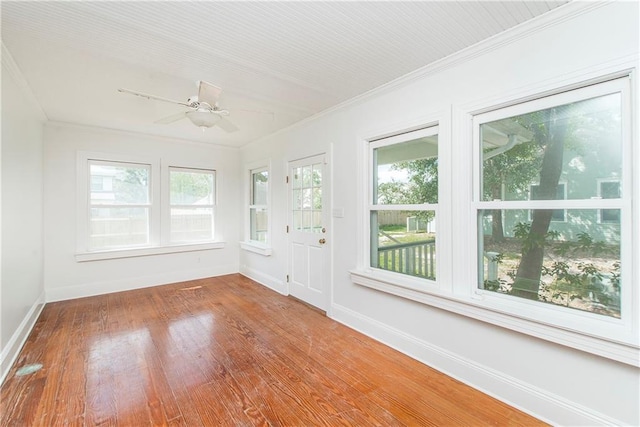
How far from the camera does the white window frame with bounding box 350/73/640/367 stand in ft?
4.89

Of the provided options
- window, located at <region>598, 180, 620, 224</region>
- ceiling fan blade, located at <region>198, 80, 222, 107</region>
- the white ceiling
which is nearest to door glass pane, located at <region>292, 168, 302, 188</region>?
the white ceiling

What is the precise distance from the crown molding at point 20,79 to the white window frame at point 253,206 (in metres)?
2.71

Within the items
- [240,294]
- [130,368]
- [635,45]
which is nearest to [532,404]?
[635,45]

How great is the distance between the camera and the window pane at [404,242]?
8.13ft

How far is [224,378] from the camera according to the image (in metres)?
2.15

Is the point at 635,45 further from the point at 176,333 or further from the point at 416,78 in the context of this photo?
the point at 176,333

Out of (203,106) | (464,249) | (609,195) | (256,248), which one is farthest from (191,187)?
(609,195)

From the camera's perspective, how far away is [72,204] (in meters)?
4.00

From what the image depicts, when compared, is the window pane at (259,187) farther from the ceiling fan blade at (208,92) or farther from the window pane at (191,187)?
the ceiling fan blade at (208,92)

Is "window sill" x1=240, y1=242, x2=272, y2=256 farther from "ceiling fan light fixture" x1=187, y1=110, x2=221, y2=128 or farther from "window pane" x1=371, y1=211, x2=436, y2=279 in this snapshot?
"ceiling fan light fixture" x1=187, y1=110, x2=221, y2=128

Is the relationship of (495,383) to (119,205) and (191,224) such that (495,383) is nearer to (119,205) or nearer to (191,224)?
(191,224)

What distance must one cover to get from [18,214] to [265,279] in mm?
2963

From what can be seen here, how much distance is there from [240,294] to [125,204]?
90.5 inches

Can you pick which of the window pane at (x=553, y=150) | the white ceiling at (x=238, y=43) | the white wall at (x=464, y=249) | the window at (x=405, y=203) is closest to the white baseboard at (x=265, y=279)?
the white wall at (x=464, y=249)
